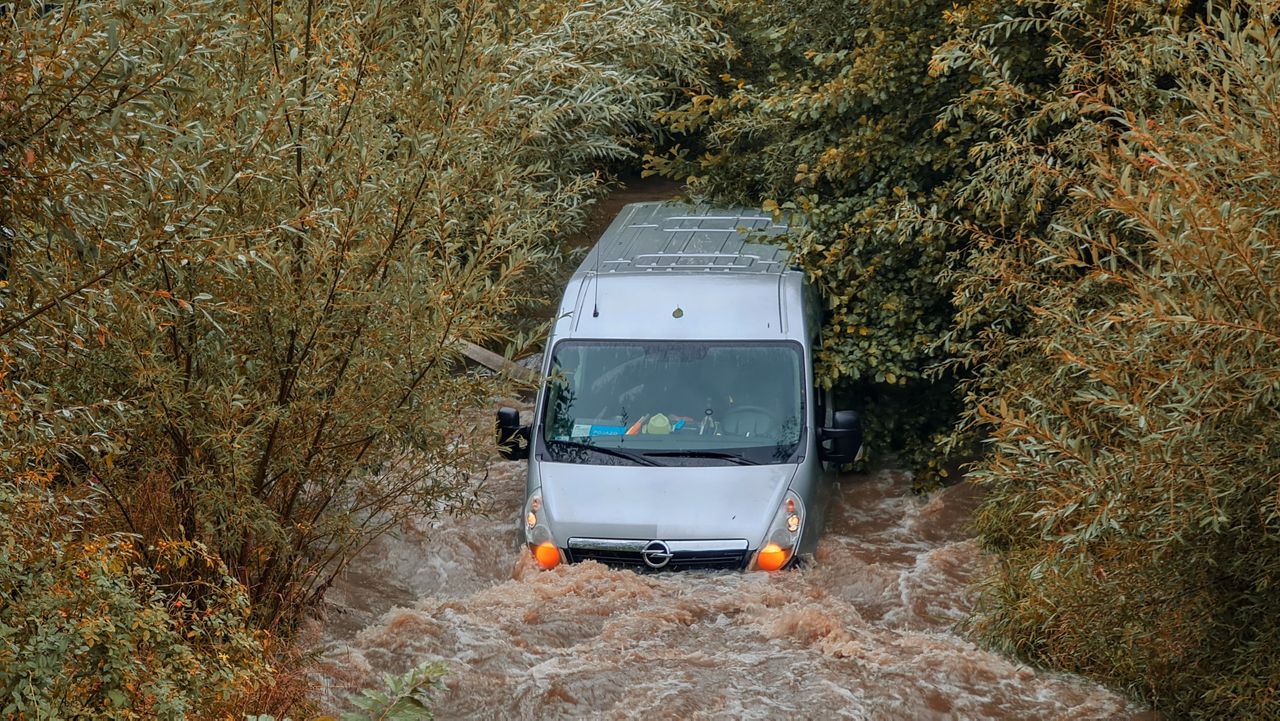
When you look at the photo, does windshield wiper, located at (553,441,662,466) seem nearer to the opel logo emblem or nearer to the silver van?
the silver van

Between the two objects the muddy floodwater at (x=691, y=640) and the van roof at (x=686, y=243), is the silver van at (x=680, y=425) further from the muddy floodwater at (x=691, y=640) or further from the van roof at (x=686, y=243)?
the muddy floodwater at (x=691, y=640)

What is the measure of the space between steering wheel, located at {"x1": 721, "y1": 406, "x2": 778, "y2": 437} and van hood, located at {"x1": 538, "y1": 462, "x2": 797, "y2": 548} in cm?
37

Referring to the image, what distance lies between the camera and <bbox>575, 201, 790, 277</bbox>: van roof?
965cm

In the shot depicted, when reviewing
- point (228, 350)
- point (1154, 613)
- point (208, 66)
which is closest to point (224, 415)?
point (228, 350)

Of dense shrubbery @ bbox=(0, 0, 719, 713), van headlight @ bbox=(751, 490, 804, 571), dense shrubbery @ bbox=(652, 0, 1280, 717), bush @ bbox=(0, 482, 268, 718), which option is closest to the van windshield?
van headlight @ bbox=(751, 490, 804, 571)

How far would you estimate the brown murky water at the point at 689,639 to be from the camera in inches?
252

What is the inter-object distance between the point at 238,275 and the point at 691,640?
352cm

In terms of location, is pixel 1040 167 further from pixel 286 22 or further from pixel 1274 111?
pixel 286 22

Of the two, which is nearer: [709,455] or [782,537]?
[782,537]

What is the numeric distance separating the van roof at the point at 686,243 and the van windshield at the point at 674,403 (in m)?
0.91

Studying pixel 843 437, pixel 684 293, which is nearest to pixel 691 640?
pixel 843 437

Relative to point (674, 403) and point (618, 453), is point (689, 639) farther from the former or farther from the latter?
point (674, 403)

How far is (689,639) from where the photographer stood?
715 centimetres

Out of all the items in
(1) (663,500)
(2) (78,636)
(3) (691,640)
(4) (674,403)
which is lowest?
(3) (691,640)
